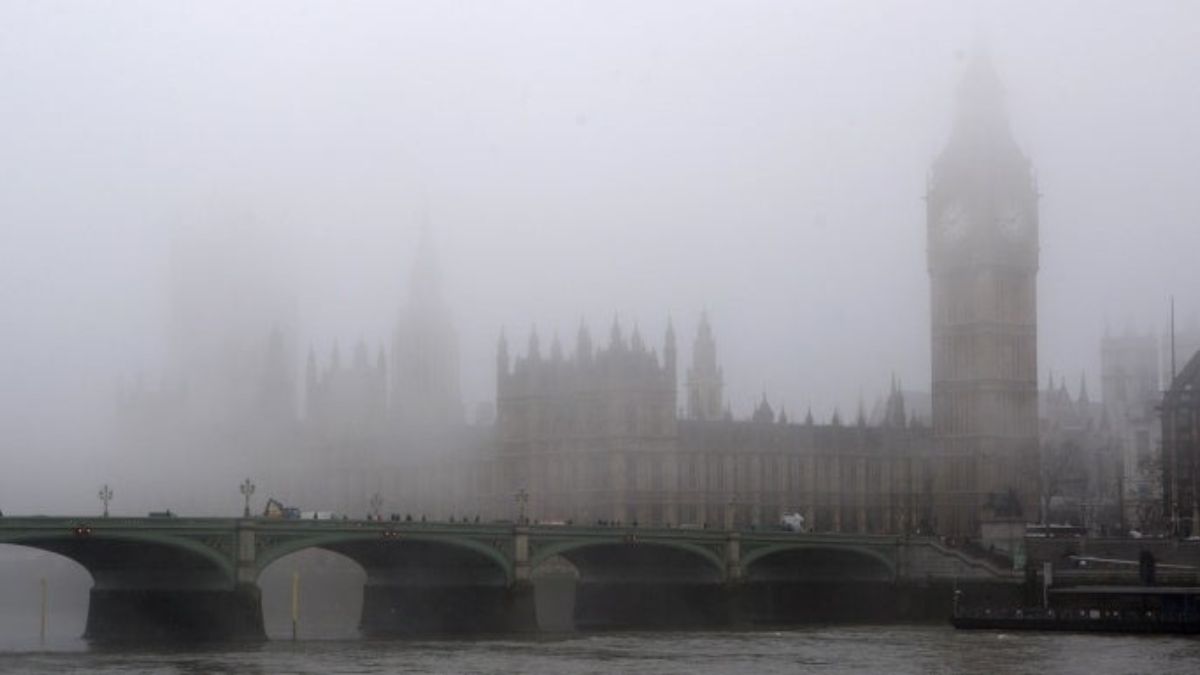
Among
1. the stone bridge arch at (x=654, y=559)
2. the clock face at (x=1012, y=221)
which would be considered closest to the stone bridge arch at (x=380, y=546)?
the stone bridge arch at (x=654, y=559)

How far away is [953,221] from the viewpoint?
13000cm

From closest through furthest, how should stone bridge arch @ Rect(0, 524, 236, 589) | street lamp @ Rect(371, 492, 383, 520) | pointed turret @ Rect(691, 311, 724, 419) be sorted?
1. stone bridge arch @ Rect(0, 524, 236, 589)
2. street lamp @ Rect(371, 492, 383, 520)
3. pointed turret @ Rect(691, 311, 724, 419)

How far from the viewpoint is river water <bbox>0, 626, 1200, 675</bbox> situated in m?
60.8

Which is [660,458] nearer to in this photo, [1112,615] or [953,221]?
[953,221]

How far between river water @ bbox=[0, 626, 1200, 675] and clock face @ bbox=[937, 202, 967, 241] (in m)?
55.5

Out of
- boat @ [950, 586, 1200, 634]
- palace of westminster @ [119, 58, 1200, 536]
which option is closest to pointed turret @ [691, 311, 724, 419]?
palace of westminster @ [119, 58, 1200, 536]

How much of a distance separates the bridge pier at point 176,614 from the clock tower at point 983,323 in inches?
2554

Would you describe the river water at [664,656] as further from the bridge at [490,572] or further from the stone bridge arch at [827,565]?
the stone bridge arch at [827,565]

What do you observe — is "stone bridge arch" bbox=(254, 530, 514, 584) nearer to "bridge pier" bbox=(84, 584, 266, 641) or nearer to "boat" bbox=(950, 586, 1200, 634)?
"bridge pier" bbox=(84, 584, 266, 641)

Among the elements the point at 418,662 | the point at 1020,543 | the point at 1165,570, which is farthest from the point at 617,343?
the point at 418,662

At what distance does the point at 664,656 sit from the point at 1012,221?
225ft

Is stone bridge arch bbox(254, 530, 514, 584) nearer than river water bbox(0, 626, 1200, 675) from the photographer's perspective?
No

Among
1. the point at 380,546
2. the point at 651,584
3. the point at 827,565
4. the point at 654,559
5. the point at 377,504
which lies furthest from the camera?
the point at 377,504

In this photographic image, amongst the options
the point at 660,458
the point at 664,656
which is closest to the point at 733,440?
the point at 660,458
